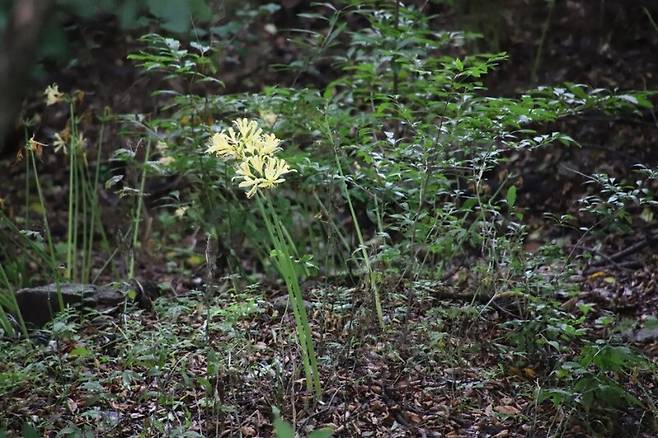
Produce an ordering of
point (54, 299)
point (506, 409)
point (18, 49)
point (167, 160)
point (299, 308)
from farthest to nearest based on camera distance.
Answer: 1. point (167, 160)
2. point (54, 299)
3. point (506, 409)
4. point (299, 308)
5. point (18, 49)

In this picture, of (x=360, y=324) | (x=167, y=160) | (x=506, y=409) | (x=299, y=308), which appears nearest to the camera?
(x=299, y=308)

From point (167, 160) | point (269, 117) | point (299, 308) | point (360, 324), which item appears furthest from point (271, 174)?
point (167, 160)

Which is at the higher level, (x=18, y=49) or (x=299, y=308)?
(x=18, y=49)

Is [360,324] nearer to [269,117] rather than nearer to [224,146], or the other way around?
[224,146]

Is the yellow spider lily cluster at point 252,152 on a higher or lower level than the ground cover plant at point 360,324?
higher

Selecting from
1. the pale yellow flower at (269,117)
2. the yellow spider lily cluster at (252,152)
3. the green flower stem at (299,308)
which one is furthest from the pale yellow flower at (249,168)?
the pale yellow flower at (269,117)

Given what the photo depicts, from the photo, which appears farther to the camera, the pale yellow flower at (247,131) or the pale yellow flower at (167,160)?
the pale yellow flower at (167,160)

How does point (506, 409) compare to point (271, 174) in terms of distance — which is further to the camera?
point (506, 409)

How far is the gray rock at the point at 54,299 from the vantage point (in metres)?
3.88

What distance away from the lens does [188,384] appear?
280 centimetres

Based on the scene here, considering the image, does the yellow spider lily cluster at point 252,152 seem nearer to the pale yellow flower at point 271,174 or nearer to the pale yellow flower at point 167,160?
the pale yellow flower at point 271,174

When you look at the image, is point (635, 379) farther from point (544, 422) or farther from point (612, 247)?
point (612, 247)

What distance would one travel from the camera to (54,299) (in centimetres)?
389

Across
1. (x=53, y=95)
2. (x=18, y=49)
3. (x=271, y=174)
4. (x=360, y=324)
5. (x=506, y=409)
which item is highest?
(x=18, y=49)
